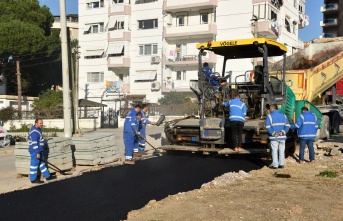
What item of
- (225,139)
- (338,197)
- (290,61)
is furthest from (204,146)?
(290,61)

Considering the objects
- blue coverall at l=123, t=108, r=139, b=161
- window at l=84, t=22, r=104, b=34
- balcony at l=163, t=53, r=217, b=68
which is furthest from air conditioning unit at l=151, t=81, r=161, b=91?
blue coverall at l=123, t=108, r=139, b=161

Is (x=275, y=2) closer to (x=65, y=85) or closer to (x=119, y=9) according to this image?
(x=119, y=9)

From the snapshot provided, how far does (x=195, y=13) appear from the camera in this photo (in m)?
37.1

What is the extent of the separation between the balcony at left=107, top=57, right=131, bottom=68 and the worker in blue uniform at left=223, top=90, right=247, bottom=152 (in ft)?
101

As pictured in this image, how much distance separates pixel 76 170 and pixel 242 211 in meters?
4.91

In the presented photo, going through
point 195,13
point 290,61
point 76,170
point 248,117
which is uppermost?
point 195,13

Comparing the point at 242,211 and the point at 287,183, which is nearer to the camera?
the point at 242,211

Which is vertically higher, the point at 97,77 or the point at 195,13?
the point at 195,13

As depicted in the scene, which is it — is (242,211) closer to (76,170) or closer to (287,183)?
(287,183)

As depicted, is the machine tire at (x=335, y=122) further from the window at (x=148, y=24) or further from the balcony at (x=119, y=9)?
the balcony at (x=119, y=9)

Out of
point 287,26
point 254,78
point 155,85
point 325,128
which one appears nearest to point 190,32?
point 155,85

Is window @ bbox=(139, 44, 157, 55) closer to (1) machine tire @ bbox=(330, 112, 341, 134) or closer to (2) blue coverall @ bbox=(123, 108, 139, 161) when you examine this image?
(1) machine tire @ bbox=(330, 112, 341, 134)

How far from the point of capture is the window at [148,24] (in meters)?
38.9

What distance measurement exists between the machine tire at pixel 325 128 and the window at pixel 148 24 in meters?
26.8
